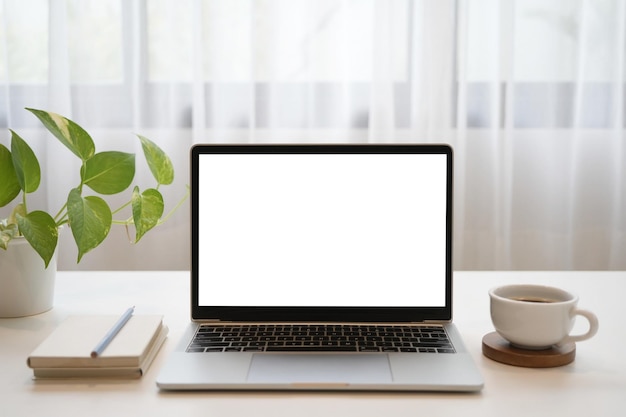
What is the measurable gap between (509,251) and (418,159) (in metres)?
1.46

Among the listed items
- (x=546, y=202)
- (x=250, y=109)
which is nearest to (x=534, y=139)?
(x=546, y=202)

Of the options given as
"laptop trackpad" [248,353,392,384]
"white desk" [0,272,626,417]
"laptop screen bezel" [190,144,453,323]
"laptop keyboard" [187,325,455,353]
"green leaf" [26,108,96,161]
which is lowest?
"white desk" [0,272,626,417]

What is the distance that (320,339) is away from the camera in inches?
34.0

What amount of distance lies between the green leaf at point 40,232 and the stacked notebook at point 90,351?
11 cm

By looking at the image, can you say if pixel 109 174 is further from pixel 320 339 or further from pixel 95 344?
pixel 320 339

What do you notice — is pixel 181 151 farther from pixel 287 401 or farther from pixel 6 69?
pixel 287 401

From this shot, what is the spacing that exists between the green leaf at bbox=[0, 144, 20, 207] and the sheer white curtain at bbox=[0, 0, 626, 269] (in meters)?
1.27

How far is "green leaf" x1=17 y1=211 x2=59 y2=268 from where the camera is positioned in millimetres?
914

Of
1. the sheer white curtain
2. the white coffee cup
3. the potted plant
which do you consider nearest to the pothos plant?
the potted plant

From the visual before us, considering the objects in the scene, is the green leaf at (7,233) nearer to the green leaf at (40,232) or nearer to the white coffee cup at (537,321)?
the green leaf at (40,232)

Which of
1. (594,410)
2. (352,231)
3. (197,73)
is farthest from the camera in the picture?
(197,73)

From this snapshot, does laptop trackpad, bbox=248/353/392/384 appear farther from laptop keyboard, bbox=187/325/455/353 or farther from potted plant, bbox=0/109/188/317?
potted plant, bbox=0/109/188/317

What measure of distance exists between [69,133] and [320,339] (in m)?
0.44

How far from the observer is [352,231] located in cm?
93
